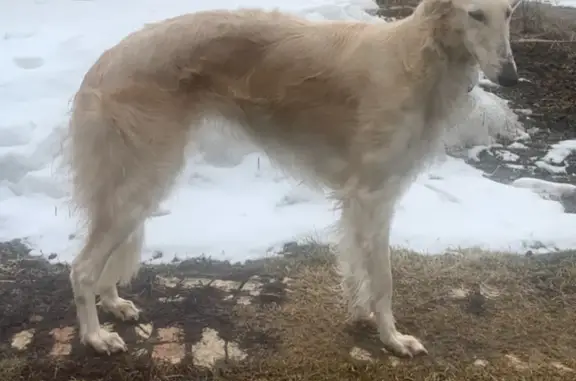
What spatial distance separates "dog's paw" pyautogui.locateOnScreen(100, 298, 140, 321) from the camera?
331 centimetres

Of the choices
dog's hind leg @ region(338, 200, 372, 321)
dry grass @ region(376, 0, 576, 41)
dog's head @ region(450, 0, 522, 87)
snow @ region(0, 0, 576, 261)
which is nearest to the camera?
dog's head @ region(450, 0, 522, 87)

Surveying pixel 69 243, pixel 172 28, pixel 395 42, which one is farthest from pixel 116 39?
pixel 395 42

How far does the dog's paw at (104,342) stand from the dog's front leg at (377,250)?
1.02 meters

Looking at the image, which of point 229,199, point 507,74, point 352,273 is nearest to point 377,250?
point 352,273

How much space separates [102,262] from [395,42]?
1447 mm

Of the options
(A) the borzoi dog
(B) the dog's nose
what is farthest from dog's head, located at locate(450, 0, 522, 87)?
(A) the borzoi dog

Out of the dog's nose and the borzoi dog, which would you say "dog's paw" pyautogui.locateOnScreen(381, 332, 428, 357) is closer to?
the borzoi dog

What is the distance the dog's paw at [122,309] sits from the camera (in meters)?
3.31

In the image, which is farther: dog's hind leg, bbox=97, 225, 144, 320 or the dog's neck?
dog's hind leg, bbox=97, 225, 144, 320

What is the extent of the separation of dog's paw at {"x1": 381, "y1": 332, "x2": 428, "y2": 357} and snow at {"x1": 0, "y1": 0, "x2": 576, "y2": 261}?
494 mm

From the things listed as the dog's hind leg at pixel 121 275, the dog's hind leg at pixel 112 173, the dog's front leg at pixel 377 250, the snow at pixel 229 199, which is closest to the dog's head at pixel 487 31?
the dog's front leg at pixel 377 250

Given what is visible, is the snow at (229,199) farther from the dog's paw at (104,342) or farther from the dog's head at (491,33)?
the dog's head at (491,33)

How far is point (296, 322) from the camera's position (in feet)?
10.9

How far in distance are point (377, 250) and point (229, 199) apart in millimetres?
1686
